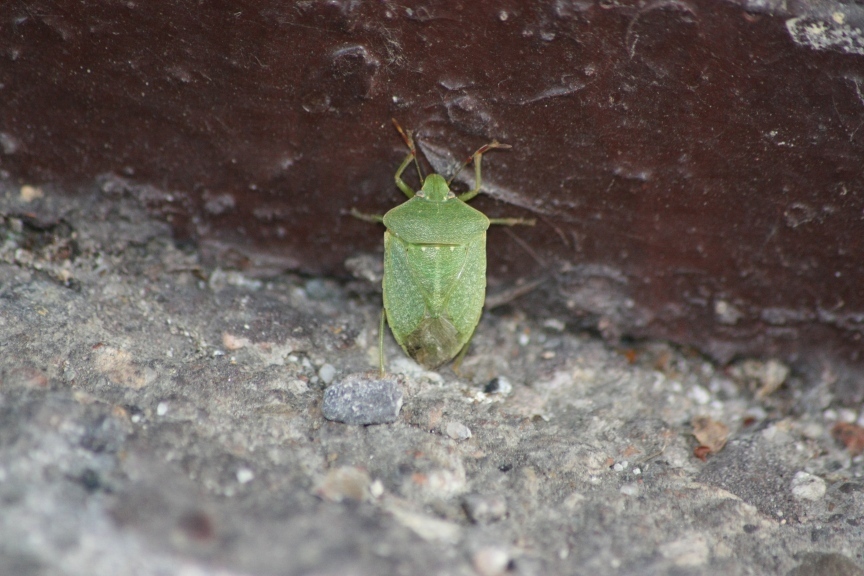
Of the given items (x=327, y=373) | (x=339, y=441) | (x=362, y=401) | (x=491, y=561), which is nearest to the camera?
(x=491, y=561)

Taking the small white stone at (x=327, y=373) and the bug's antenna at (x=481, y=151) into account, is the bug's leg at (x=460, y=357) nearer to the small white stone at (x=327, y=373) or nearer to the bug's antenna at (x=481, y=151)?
the small white stone at (x=327, y=373)

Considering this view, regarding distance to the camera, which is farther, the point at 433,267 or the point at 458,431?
the point at 433,267

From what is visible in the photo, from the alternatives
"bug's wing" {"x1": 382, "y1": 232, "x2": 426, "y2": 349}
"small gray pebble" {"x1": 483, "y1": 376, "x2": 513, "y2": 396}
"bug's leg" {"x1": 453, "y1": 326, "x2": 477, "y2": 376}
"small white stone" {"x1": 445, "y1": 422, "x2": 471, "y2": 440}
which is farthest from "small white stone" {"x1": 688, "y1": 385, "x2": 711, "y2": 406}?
"bug's wing" {"x1": 382, "y1": 232, "x2": 426, "y2": 349}

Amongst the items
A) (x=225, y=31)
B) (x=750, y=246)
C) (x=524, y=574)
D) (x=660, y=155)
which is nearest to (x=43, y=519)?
(x=524, y=574)

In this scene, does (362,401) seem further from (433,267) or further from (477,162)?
(477,162)

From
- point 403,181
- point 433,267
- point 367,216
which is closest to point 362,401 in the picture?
point 433,267

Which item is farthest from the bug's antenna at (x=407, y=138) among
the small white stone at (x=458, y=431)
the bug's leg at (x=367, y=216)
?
the small white stone at (x=458, y=431)
